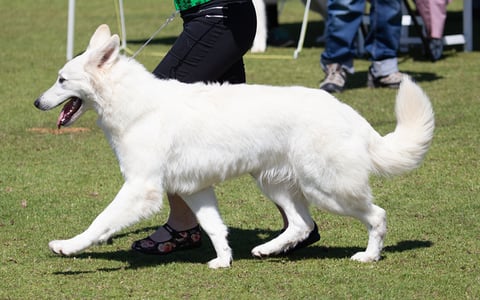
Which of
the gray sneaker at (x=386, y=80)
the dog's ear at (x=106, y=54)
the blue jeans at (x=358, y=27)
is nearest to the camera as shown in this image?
the dog's ear at (x=106, y=54)

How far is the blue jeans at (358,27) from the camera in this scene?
32.6 ft

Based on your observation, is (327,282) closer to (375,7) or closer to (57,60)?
(375,7)

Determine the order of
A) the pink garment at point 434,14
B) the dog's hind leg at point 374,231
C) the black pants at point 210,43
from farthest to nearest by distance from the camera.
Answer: the pink garment at point 434,14
the black pants at point 210,43
the dog's hind leg at point 374,231

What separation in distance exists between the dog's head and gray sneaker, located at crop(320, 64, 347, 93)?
550 centimetres

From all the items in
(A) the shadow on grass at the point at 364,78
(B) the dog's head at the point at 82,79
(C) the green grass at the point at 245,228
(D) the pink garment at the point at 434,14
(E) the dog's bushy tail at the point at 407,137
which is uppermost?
(B) the dog's head at the point at 82,79

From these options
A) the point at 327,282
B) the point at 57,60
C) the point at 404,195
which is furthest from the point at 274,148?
the point at 57,60

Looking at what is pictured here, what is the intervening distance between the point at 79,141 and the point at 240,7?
3.28m

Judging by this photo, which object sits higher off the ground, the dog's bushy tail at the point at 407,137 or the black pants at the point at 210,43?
the black pants at the point at 210,43

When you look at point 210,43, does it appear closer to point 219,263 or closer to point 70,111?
point 70,111

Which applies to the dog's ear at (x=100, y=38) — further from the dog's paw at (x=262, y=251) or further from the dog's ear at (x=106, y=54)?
the dog's paw at (x=262, y=251)

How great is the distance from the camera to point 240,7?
5.37m

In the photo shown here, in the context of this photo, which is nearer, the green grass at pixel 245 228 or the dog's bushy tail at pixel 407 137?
the green grass at pixel 245 228

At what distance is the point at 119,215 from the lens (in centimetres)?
481

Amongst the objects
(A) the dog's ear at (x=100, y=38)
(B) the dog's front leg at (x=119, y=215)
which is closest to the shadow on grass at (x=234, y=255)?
(B) the dog's front leg at (x=119, y=215)
